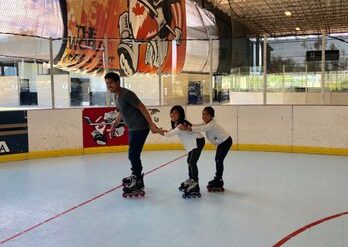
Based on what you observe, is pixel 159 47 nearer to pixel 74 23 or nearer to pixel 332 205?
pixel 74 23

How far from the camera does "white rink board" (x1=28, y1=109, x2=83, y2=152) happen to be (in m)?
7.93

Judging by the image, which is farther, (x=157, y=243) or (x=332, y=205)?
(x=332, y=205)

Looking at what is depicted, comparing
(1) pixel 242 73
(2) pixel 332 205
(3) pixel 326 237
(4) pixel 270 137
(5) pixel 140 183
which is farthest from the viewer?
(1) pixel 242 73

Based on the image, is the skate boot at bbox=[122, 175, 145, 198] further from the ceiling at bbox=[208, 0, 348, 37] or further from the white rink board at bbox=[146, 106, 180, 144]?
the ceiling at bbox=[208, 0, 348, 37]

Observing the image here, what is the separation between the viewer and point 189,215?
14.0 ft

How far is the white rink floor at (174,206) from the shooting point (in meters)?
3.59

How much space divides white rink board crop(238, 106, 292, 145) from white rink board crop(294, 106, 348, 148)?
0.63 ft

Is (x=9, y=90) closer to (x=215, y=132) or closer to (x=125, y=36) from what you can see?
(x=125, y=36)

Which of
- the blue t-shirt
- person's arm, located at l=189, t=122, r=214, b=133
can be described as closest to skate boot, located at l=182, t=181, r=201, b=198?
person's arm, located at l=189, t=122, r=214, b=133

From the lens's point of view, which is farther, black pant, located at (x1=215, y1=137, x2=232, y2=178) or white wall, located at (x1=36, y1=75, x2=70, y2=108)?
white wall, located at (x1=36, y1=75, x2=70, y2=108)

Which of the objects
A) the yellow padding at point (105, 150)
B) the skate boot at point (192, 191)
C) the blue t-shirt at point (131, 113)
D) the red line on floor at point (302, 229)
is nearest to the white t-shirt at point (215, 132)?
the skate boot at point (192, 191)

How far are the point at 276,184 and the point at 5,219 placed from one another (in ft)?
11.2

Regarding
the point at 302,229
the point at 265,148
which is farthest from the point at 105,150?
the point at 302,229

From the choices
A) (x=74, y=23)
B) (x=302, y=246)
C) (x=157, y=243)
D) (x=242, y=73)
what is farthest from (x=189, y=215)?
(x=242, y=73)
